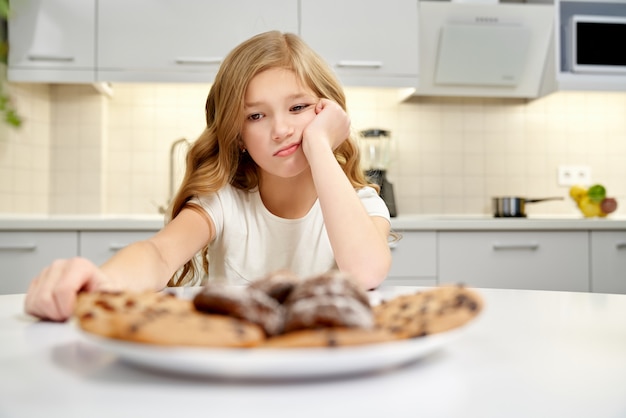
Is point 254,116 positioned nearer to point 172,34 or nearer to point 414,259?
point 414,259

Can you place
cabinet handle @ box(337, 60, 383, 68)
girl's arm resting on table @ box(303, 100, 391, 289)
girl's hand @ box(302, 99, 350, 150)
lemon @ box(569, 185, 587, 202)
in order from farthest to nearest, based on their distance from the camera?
lemon @ box(569, 185, 587, 202), cabinet handle @ box(337, 60, 383, 68), girl's hand @ box(302, 99, 350, 150), girl's arm resting on table @ box(303, 100, 391, 289)

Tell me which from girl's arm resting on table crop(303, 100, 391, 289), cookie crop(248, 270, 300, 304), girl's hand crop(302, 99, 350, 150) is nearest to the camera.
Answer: cookie crop(248, 270, 300, 304)

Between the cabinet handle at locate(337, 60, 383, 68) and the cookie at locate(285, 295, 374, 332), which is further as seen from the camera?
the cabinet handle at locate(337, 60, 383, 68)

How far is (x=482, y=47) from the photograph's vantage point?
8.70 ft

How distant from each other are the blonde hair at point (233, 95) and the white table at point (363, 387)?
0.81m

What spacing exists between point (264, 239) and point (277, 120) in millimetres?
331

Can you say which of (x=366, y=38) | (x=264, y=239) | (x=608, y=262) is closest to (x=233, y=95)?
(x=264, y=239)

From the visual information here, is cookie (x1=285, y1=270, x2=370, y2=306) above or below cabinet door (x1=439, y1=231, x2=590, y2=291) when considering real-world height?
above

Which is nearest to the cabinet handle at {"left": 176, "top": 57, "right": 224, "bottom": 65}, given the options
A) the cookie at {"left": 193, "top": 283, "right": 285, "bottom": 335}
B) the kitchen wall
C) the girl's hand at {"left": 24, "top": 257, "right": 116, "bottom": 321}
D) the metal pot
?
the kitchen wall

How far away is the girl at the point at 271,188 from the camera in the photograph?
1.04 metres

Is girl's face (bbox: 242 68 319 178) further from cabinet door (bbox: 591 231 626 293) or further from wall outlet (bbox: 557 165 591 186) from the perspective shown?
wall outlet (bbox: 557 165 591 186)

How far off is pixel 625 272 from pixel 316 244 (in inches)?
63.0

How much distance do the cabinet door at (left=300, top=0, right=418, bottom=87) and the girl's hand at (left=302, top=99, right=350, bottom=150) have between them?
126 centimetres

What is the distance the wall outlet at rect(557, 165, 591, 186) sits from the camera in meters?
2.96
